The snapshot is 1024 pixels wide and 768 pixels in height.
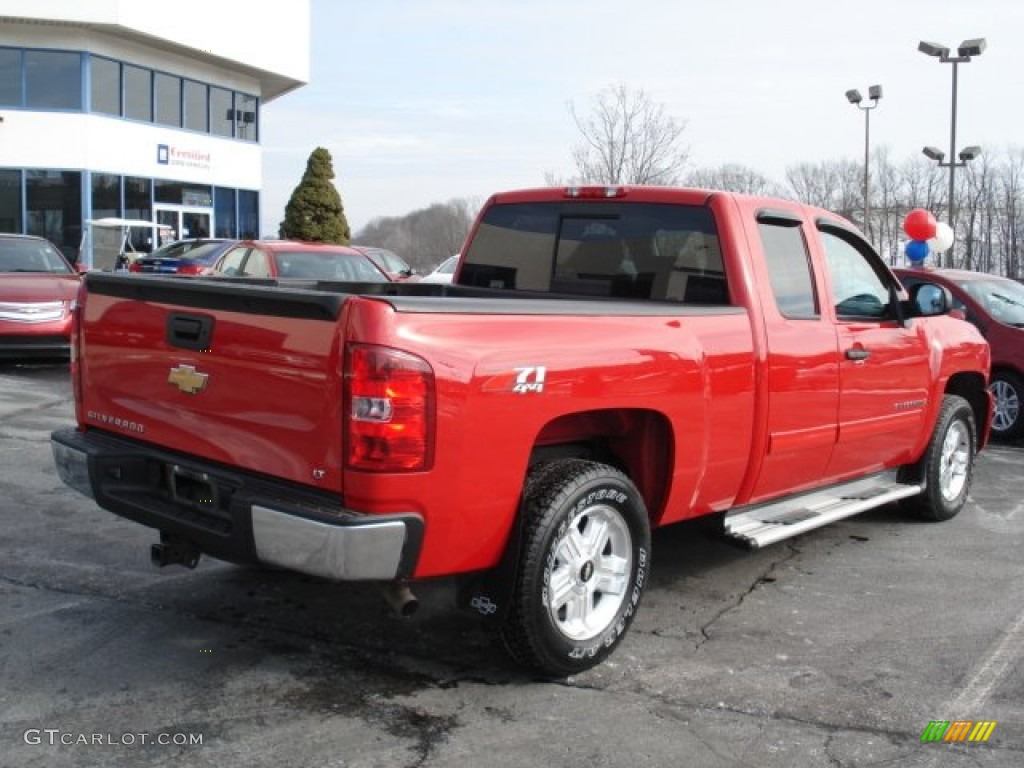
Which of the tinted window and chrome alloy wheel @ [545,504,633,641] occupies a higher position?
the tinted window

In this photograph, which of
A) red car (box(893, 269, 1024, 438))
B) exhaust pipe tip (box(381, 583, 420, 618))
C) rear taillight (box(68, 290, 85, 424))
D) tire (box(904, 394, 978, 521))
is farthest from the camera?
red car (box(893, 269, 1024, 438))

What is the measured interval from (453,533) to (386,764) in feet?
2.48

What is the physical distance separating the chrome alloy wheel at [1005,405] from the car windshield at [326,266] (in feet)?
24.1

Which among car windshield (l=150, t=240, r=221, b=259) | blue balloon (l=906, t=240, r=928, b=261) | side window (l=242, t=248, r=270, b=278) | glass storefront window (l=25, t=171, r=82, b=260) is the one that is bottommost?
side window (l=242, t=248, r=270, b=278)

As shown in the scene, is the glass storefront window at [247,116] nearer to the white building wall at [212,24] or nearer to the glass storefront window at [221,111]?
the glass storefront window at [221,111]

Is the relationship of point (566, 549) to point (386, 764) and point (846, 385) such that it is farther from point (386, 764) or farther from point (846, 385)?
point (846, 385)

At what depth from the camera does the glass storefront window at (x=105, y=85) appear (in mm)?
29828

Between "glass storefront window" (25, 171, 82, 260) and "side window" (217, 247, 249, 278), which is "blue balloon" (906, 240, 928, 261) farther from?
"glass storefront window" (25, 171, 82, 260)

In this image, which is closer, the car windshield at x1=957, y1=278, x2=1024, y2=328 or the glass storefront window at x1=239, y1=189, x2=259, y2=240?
the car windshield at x1=957, y1=278, x2=1024, y2=328

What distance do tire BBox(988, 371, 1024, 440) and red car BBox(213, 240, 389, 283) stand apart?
723cm

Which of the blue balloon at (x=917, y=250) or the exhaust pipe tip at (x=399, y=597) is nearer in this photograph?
the exhaust pipe tip at (x=399, y=597)

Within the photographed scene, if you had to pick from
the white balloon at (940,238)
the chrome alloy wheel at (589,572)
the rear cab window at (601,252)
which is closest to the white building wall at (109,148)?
the white balloon at (940,238)

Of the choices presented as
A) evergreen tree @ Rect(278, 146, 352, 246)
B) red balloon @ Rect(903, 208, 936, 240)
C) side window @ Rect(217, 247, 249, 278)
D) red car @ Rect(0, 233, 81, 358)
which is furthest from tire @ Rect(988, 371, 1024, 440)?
evergreen tree @ Rect(278, 146, 352, 246)

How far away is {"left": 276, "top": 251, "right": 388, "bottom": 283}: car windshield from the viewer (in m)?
13.8
